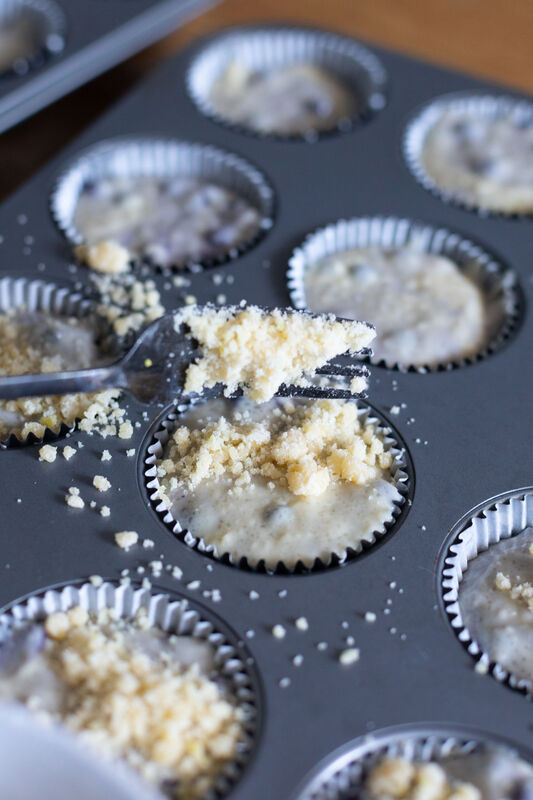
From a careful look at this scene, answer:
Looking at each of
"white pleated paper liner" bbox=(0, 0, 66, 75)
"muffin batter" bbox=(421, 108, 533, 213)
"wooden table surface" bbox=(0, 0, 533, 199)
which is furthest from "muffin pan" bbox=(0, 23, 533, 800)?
"wooden table surface" bbox=(0, 0, 533, 199)

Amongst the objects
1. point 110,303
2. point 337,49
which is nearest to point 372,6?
point 337,49

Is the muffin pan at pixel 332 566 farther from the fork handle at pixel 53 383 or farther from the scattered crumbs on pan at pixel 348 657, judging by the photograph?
the fork handle at pixel 53 383

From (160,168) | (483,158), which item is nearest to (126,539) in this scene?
(160,168)

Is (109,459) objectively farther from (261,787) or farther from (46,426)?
(261,787)

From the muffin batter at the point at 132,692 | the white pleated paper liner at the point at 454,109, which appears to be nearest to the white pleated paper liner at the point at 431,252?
the white pleated paper liner at the point at 454,109

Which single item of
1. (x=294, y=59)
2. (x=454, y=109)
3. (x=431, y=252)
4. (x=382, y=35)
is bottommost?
(x=431, y=252)

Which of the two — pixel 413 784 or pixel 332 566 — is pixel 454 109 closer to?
pixel 332 566

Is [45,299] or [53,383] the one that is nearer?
[53,383]
